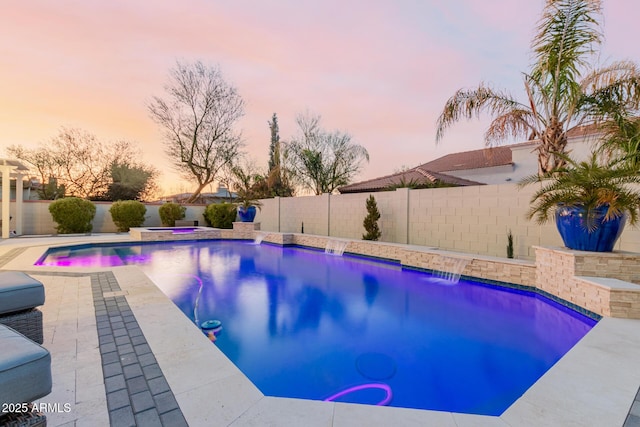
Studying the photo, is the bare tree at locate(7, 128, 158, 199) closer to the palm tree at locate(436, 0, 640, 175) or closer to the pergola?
the pergola

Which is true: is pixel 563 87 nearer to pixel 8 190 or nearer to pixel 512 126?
pixel 512 126

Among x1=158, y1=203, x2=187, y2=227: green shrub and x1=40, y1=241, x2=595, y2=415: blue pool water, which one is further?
x1=158, y1=203, x2=187, y2=227: green shrub

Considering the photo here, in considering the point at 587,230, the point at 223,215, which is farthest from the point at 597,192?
the point at 223,215

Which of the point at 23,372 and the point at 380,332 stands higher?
the point at 23,372

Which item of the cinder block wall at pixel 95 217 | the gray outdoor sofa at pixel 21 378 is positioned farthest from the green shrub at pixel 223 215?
the gray outdoor sofa at pixel 21 378

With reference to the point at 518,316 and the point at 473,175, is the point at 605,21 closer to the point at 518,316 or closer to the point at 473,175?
the point at 518,316

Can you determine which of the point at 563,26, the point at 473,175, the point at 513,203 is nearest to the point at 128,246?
the point at 513,203

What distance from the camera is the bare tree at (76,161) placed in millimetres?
19141

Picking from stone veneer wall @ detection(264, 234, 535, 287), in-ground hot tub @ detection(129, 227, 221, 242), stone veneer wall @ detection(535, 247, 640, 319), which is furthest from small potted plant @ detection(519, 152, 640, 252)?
in-ground hot tub @ detection(129, 227, 221, 242)

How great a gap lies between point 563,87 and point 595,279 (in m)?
4.69

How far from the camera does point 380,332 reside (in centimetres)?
425

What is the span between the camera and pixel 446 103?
26.0 ft

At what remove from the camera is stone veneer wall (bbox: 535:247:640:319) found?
3.87 m

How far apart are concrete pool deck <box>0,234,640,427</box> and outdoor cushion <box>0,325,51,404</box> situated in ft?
1.62
